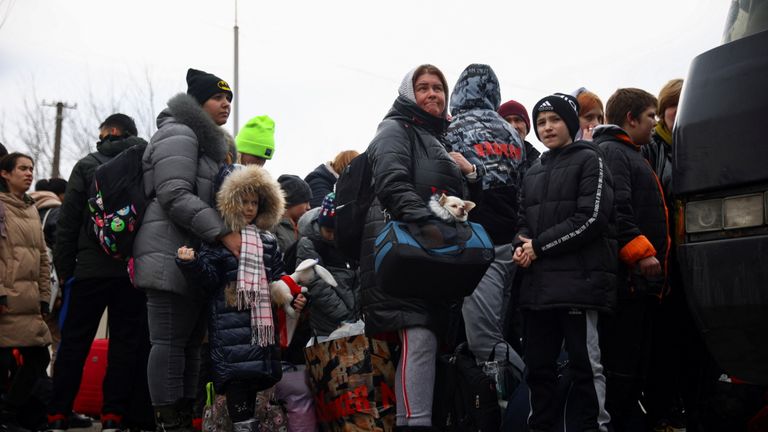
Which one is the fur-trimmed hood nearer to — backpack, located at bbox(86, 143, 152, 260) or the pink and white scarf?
the pink and white scarf

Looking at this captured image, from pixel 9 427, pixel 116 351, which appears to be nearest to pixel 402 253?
pixel 116 351

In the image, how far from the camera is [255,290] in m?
5.40

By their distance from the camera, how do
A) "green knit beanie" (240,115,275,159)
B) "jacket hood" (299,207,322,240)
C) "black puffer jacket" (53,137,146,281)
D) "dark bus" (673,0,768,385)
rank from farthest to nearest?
"green knit beanie" (240,115,275,159)
"jacket hood" (299,207,322,240)
"black puffer jacket" (53,137,146,281)
"dark bus" (673,0,768,385)

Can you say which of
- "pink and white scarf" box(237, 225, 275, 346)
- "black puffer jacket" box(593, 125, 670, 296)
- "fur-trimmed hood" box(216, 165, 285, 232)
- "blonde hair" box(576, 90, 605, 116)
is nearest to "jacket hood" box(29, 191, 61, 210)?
"fur-trimmed hood" box(216, 165, 285, 232)

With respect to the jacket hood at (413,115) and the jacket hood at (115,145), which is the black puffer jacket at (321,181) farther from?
the jacket hood at (413,115)

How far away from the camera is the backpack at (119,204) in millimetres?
5582

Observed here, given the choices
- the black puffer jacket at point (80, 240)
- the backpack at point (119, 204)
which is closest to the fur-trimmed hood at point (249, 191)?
the backpack at point (119, 204)

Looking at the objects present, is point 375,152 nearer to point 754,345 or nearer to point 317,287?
point 317,287

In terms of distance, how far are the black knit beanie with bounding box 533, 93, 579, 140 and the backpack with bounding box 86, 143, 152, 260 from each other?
2.36 meters

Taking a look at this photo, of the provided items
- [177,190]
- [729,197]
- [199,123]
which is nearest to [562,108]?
[729,197]

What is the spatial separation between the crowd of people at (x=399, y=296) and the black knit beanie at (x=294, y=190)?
2.87 ft

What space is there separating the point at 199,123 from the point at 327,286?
137 centimetres

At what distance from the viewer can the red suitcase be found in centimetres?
739

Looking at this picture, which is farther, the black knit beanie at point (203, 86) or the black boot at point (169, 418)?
the black knit beanie at point (203, 86)
